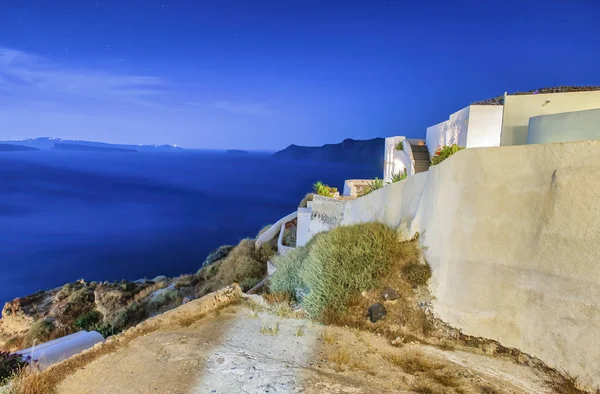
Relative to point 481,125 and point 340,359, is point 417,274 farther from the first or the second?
point 481,125

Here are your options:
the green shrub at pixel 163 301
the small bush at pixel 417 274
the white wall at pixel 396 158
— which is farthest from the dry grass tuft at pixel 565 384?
the green shrub at pixel 163 301

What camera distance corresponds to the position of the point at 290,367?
4.25 metres

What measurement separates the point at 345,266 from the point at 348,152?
5691 inches

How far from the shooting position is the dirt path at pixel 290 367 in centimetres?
382

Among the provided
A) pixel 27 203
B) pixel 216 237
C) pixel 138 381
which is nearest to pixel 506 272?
pixel 138 381

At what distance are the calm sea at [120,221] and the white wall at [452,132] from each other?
104ft

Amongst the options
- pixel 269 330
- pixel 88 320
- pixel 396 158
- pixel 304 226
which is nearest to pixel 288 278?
pixel 269 330

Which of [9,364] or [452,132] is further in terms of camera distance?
[452,132]

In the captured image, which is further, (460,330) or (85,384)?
(460,330)

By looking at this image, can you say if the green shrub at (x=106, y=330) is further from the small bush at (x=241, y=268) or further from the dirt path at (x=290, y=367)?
the dirt path at (x=290, y=367)

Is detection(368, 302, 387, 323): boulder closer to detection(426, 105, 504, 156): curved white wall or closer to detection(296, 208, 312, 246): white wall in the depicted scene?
detection(426, 105, 504, 156): curved white wall

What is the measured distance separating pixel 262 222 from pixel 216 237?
850 cm

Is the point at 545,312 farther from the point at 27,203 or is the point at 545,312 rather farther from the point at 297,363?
the point at 27,203

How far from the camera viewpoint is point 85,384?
406 centimetres
